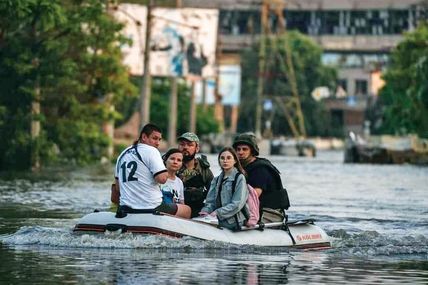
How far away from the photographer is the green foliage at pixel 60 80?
5941 cm

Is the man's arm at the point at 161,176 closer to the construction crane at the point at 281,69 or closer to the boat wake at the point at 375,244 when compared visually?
the boat wake at the point at 375,244

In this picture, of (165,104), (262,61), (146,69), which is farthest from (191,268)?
(262,61)

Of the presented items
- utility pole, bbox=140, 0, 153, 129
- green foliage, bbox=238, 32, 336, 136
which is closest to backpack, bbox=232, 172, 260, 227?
utility pole, bbox=140, 0, 153, 129

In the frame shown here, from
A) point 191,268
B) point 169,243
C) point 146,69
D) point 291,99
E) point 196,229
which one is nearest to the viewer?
point 191,268

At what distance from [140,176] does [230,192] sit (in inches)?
52.4

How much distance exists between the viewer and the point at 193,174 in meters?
26.3

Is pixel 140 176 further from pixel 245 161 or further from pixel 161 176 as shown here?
pixel 245 161

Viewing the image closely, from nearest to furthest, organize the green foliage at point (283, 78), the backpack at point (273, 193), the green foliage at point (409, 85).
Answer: the backpack at point (273, 193) < the green foliage at point (409, 85) < the green foliage at point (283, 78)

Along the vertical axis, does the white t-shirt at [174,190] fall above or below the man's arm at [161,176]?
below

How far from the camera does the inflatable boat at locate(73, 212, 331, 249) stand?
78.7 feet

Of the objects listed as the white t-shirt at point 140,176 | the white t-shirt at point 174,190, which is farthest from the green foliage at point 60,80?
the white t-shirt at point 140,176

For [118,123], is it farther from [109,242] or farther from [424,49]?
[109,242]

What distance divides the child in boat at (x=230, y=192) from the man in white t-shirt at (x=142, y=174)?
882 millimetres

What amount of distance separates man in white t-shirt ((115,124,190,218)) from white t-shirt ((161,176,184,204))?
0.77 meters
